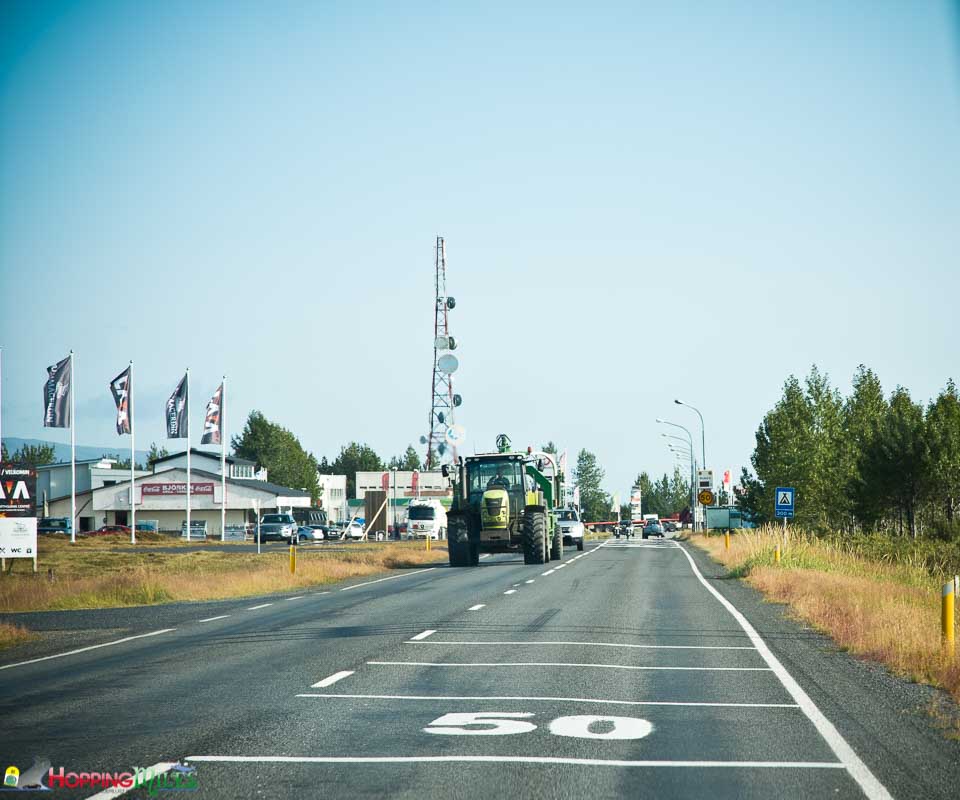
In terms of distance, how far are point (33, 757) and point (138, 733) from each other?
1.00 metres

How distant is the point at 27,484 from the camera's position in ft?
110

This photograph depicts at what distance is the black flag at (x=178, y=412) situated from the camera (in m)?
59.4

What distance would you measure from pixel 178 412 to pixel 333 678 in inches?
1946

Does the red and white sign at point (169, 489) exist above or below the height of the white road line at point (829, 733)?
above

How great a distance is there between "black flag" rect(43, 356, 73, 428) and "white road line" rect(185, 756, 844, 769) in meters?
43.4

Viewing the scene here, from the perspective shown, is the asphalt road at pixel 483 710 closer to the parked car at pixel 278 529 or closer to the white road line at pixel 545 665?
the white road line at pixel 545 665

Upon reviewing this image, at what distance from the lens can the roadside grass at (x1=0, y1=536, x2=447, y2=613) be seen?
87.1ft

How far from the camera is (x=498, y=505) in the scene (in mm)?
37875

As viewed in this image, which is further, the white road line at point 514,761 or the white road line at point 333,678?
the white road line at point 333,678

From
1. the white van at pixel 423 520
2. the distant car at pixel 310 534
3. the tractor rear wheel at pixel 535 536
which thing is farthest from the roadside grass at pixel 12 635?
the distant car at pixel 310 534

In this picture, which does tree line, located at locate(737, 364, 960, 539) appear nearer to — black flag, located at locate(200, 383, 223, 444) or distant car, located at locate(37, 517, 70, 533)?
black flag, located at locate(200, 383, 223, 444)

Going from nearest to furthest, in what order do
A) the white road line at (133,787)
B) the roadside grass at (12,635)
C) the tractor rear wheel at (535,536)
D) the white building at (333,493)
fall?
1. the white road line at (133,787)
2. the roadside grass at (12,635)
3. the tractor rear wheel at (535,536)
4. the white building at (333,493)

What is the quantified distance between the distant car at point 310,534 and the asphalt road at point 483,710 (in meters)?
67.9

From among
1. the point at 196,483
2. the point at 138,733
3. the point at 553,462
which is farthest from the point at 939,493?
the point at 196,483
